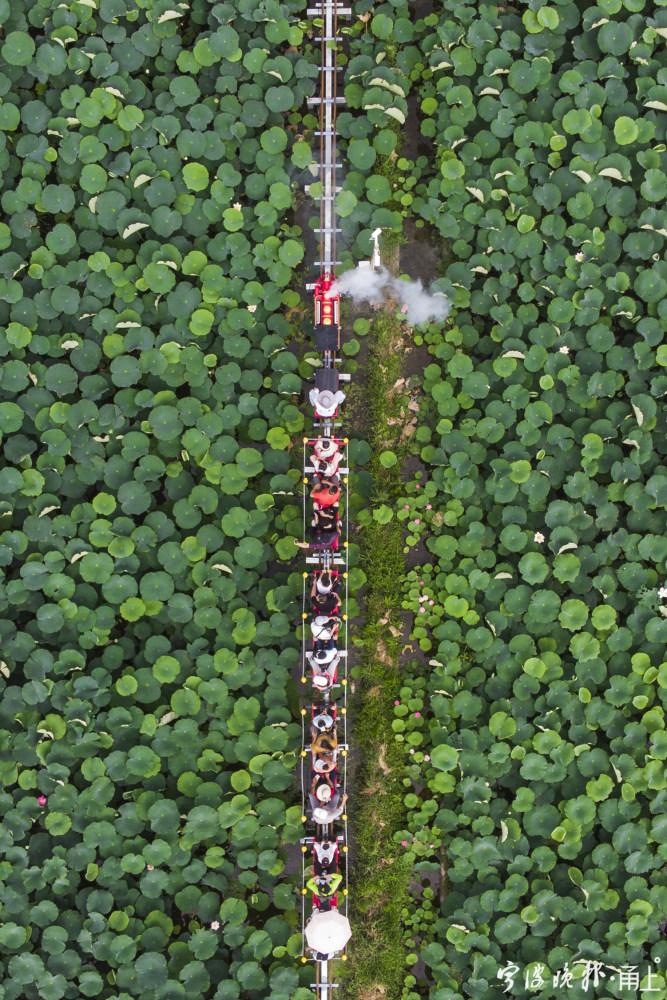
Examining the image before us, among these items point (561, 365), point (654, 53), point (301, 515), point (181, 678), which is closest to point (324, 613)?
point (301, 515)

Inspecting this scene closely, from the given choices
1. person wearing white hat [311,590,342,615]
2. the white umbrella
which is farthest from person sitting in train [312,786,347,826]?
person wearing white hat [311,590,342,615]

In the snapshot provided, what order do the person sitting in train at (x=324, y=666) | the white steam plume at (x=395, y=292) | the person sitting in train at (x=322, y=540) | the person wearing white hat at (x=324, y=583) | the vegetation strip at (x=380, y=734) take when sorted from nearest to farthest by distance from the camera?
the person sitting in train at (x=324, y=666) < the person wearing white hat at (x=324, y=583) < the person sitting in train at (x=322, y=540) < the vegetation strip at (x=380, y=734) < the white steam plume at (x=395, y=292)

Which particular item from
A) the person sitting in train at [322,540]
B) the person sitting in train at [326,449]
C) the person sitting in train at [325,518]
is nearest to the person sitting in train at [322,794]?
the person sitting in train at [322,540]

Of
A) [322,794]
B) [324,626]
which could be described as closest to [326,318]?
[324,626]

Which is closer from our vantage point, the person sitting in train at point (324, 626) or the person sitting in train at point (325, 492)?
the person sitting in train at point (324, 626)

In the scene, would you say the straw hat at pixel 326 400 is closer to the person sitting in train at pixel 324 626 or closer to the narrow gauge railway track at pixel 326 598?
the narrow gauge railway track at pixel 326 598

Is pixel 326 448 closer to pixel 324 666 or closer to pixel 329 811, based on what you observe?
pixel 324 666
